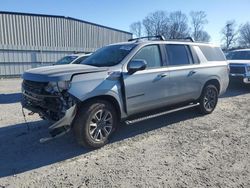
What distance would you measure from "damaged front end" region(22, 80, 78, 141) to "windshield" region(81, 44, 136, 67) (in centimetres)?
126

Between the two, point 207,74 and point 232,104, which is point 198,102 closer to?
point 207,74

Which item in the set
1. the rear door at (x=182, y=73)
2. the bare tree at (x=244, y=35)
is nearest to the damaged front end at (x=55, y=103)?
the rear door at (x=182, y=73)

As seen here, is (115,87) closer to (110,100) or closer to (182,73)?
(110,100)

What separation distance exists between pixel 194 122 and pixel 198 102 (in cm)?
71

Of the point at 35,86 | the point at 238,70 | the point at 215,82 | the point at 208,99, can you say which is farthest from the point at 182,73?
the point at 238,70

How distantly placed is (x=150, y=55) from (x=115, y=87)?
132 centimetres

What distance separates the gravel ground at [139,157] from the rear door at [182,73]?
768 mm

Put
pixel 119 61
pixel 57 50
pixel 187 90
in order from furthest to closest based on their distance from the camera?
pixel 57 50 < pixel 187 90 < pixel 119 61

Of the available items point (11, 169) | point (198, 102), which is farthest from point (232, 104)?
point (11, 169)

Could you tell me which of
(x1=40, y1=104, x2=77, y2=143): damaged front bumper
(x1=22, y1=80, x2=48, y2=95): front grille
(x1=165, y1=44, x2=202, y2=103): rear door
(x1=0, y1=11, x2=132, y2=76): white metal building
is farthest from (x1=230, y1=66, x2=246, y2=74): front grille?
(x1=0, y1=11, x2=132, y2=76): white metal building

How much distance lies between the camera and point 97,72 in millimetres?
4898

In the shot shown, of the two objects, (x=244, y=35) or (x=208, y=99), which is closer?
(x=208, y=99)

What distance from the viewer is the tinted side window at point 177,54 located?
6.30 metres

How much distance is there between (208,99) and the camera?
7500mm
